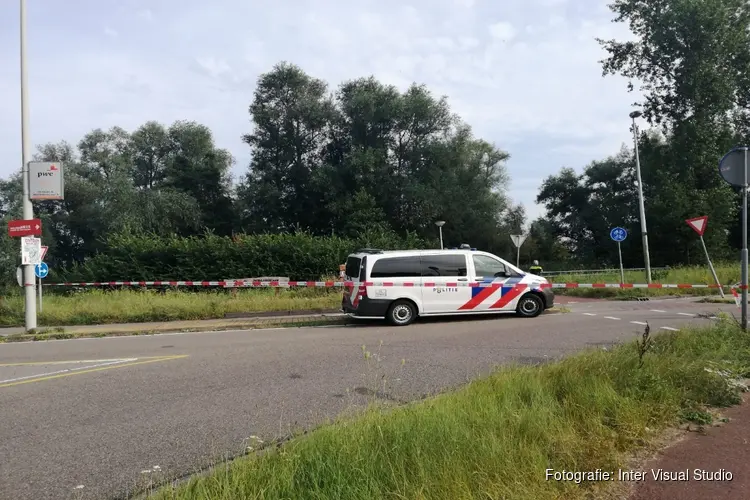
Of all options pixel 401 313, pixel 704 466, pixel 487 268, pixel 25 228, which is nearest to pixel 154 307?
pixel 25 228

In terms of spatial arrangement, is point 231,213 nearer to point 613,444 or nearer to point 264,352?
point 264,352

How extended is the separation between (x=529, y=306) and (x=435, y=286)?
8.49ft

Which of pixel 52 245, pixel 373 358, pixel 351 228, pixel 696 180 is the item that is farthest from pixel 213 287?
pixel 696 180

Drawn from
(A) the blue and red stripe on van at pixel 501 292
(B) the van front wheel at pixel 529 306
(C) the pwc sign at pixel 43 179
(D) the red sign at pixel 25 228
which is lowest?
(B) the van front wheel at pixel 529 306

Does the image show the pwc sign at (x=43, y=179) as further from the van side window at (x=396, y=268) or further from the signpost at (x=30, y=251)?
the van side window at (x=396, y=268)

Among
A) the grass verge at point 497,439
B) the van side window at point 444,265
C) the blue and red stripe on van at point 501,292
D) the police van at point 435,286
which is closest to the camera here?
the grass verge at point 497,439

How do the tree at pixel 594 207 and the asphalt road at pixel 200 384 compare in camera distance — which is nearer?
the asphalt road at pixel 200 384

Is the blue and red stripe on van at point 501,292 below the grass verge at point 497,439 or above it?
above

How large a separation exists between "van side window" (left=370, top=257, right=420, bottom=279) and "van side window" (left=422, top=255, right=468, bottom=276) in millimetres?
233

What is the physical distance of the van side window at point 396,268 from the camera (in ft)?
Answer: 43.2

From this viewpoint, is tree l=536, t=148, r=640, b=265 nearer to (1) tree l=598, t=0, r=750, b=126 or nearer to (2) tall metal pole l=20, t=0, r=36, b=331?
(1) tree l=598, t=0, r=750, b=126

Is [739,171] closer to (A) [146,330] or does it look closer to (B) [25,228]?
(A) [146,330]

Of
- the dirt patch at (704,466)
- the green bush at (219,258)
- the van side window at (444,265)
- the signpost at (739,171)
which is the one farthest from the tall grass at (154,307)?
the dirt patch at (704,466)

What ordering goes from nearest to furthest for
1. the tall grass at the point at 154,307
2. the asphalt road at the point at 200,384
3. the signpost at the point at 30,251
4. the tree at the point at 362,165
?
the asphalt road at the point at 200,384 → the signpost at the point at 30,251 → the tall grass at the point at 154,307 → the tree at the point at 362,165
